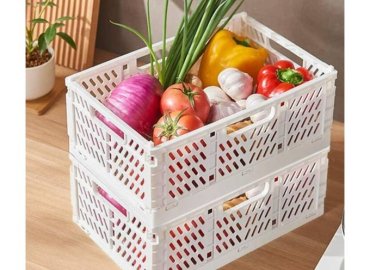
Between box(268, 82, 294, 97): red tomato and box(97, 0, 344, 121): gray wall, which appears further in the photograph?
box(97, 0, 344, 121): gray wall

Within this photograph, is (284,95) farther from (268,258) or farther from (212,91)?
(268,258)

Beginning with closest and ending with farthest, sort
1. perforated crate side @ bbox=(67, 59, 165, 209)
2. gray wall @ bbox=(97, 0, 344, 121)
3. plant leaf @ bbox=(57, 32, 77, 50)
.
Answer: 1. perforated crate side @ bbox=(67, 59, 165, 209)
2. gray wall @ bbox=(97, 0, 344, 121)
3. plant leaf @ bbox=(57, 32, 77, 50)

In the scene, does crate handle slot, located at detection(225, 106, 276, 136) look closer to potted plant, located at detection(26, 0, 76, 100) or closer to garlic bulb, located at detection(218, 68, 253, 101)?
garlic bulb, located at detection(218, 68, 253, 101)

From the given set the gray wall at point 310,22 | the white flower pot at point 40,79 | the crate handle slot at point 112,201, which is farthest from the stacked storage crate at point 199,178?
the white flower pot at point 40,79

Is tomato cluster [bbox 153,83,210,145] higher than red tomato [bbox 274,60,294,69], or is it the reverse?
red tomato [bbox 274,60,294,69]

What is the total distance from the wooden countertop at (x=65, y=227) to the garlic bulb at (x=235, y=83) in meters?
0.34

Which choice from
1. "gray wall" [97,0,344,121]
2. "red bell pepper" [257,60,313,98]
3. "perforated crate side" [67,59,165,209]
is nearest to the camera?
"perforated crate side" [67,59,165,209]

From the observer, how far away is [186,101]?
140 cm

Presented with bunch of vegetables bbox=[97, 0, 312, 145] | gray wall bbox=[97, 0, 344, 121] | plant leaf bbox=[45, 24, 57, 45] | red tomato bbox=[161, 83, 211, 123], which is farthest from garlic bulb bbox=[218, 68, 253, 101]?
plant leaf bbox=[45, 24, 57, 45]

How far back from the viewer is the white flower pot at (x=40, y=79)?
1952mm

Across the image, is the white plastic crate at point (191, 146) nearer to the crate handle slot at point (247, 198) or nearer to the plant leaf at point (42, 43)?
the crate handle slot at point (247, 198)

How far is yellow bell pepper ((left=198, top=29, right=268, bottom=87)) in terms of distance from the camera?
5.20 ft

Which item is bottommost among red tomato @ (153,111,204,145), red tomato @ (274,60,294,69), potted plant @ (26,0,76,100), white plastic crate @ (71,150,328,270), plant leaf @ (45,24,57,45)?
white plastic crate @ (71,150,328,270)

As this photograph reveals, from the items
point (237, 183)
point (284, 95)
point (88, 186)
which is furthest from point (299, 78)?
point (88, 186)
